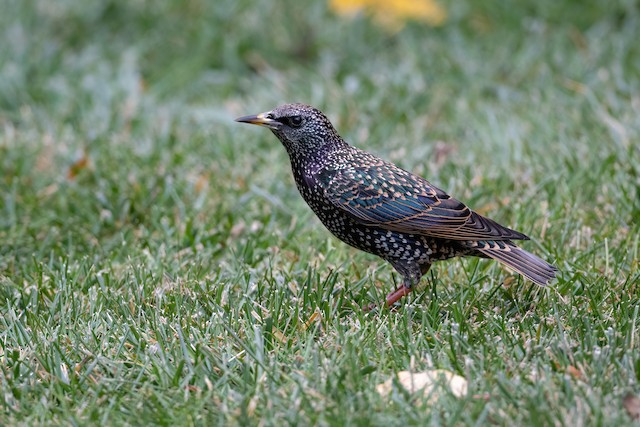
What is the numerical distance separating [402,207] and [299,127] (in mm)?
651

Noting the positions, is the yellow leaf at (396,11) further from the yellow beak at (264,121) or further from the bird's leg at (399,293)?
the bird's leg at (399,293)

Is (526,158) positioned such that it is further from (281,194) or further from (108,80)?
(108,80)

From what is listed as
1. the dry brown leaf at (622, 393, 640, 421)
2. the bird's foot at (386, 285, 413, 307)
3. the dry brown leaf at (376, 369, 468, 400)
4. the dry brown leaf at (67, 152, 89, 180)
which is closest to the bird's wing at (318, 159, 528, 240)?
the bird's foot at (386, 285, 413, 307)

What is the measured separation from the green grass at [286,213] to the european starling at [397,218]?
184mm

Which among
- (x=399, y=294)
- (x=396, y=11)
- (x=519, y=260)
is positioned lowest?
(x=399, y=294)

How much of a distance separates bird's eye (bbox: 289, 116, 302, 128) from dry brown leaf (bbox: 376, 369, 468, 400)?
1526 millimetres

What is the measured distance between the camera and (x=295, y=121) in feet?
15.6

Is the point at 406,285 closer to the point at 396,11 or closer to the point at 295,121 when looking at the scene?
the point at 295,121

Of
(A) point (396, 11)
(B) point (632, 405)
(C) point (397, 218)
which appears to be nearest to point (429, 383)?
(B) point (632, 405)

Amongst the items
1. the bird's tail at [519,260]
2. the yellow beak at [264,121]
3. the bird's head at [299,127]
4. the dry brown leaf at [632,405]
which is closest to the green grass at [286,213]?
the dry brown leaf at [632,405]

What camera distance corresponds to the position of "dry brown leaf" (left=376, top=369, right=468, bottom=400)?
3.58 meters

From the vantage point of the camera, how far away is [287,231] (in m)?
5.59

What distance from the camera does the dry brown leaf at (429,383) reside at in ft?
11.7

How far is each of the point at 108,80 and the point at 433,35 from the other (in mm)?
2818
